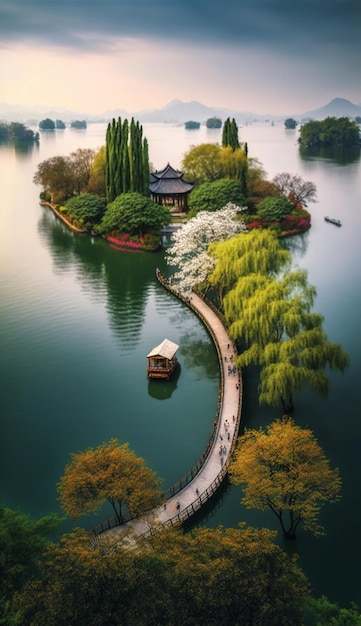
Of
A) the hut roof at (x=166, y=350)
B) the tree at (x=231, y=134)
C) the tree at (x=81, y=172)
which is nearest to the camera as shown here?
the hut roof at (x=166, y=350)

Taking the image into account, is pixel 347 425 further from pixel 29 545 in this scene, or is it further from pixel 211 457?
pixel 29 545

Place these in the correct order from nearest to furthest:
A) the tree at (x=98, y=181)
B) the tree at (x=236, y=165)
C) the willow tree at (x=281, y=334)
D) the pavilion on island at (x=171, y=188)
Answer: the willow tree at (x=281, y=334) < the tree at (x=236, y=165) < the pavilion on island at (x=171, y=188) < the tree at (x=98, y=181)

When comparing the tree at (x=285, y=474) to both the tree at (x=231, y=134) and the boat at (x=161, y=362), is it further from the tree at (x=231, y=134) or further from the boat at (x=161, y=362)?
the tree at (x=231, y=134)

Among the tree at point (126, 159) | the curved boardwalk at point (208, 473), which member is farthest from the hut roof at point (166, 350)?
the tree at point (126, 159)

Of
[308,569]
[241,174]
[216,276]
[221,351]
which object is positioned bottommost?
[308,569]

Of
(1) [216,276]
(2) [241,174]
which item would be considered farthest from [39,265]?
(2) [241,174]

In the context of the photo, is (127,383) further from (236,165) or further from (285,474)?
(236,165)

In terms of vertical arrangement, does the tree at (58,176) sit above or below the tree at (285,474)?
above
